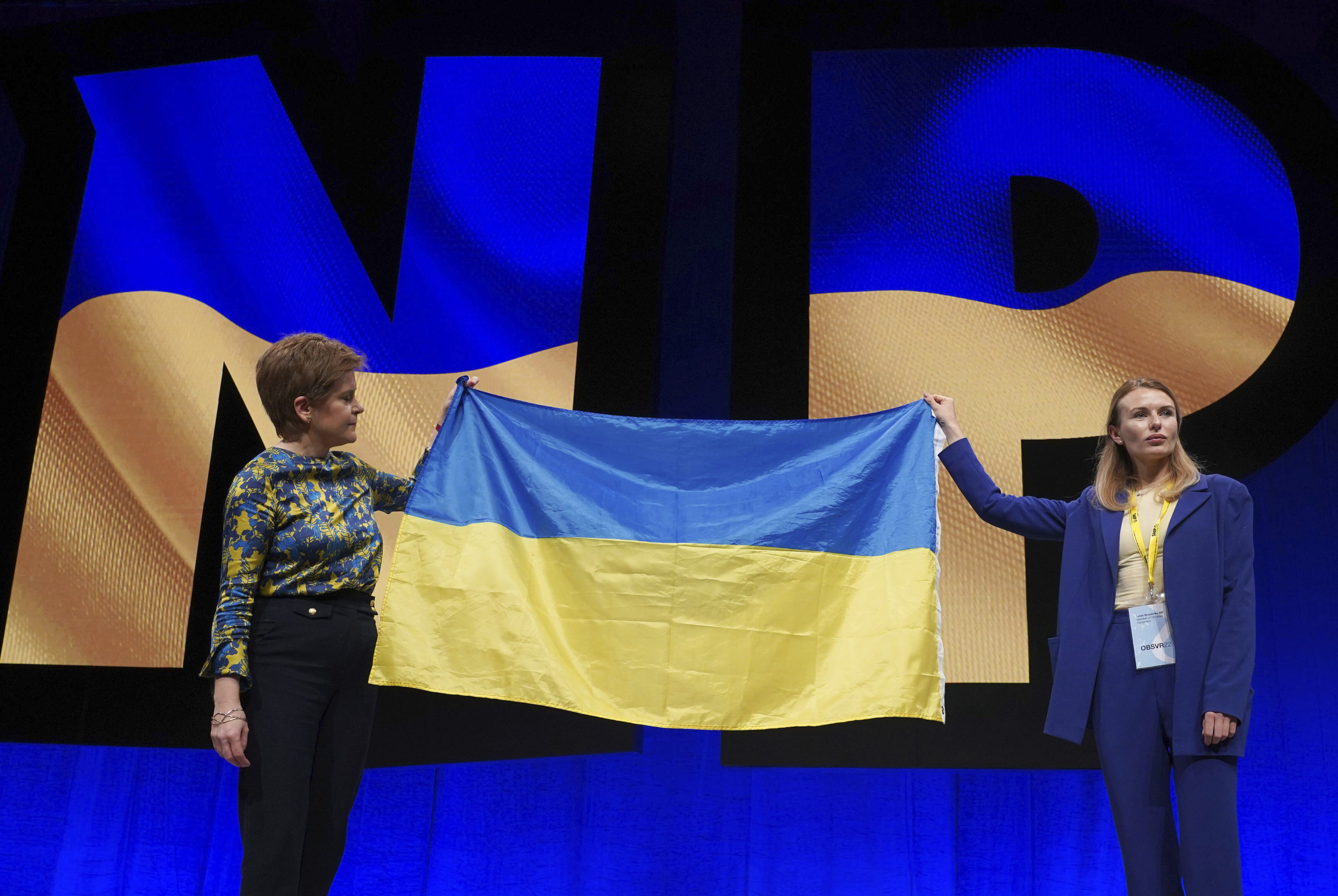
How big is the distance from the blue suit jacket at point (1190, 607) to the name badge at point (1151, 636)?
0.08 feet

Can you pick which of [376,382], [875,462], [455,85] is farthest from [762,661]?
[455,85]

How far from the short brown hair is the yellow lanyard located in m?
1.49

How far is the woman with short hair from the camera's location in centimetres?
166

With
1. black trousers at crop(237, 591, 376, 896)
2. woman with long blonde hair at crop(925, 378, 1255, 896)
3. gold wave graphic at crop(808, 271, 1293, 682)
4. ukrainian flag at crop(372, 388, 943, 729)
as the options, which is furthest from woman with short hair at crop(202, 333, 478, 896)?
gold wave graphic at crop(808, 271, 1293, 682)

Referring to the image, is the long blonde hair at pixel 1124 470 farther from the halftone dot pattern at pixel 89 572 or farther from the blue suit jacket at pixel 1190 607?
the halftone dot pattern at pixel 89 572

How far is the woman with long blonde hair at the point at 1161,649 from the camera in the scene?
1.70m

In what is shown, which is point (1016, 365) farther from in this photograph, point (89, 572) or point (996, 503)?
point (89, 572)

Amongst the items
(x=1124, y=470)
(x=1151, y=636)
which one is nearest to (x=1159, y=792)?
(x=1151, y=636)

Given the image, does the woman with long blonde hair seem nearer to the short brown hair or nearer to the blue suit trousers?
the blue suit trousers

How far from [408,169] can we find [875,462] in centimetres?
206

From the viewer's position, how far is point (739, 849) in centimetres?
297

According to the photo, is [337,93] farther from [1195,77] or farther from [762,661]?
[1195,77]

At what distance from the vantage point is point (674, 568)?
7.69 feet

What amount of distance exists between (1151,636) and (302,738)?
146cm
